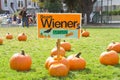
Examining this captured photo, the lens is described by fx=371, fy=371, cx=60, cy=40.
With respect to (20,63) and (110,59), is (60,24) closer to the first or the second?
(20,63)

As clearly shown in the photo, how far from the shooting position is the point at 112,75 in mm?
8734

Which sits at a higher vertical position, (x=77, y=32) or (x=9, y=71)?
(x=77, y=32)

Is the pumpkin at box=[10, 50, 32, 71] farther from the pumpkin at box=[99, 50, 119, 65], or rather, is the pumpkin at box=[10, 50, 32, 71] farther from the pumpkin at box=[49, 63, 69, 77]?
the pumpkin at box=[99, 50, 119, 65]

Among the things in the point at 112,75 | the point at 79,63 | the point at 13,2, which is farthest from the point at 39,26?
the point at 13,2

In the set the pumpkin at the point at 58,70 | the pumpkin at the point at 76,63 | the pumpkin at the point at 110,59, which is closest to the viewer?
the pumpkin at the point at 58,70

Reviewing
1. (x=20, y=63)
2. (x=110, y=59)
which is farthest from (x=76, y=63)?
(x=20, y=63)

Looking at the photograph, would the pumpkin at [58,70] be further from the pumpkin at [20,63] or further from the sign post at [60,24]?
the pumpkin at [20,63]

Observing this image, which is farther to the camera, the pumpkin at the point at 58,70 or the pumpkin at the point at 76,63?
the pumpkin at the point at 76,63

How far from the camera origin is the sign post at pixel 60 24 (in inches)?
336

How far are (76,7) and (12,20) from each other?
11.3 meters

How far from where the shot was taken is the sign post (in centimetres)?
855

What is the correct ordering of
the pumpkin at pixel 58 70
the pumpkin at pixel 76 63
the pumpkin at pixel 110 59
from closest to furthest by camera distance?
1. the pumpkin at pixel 58 70
2. the pumpkin at pixel 76 63
3. the pumpkin at pixel 110 59

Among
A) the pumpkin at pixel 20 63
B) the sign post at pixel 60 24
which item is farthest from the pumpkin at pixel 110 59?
the pumpkin at pixel 20 63

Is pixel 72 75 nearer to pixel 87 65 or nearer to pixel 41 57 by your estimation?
pixel 87 65
